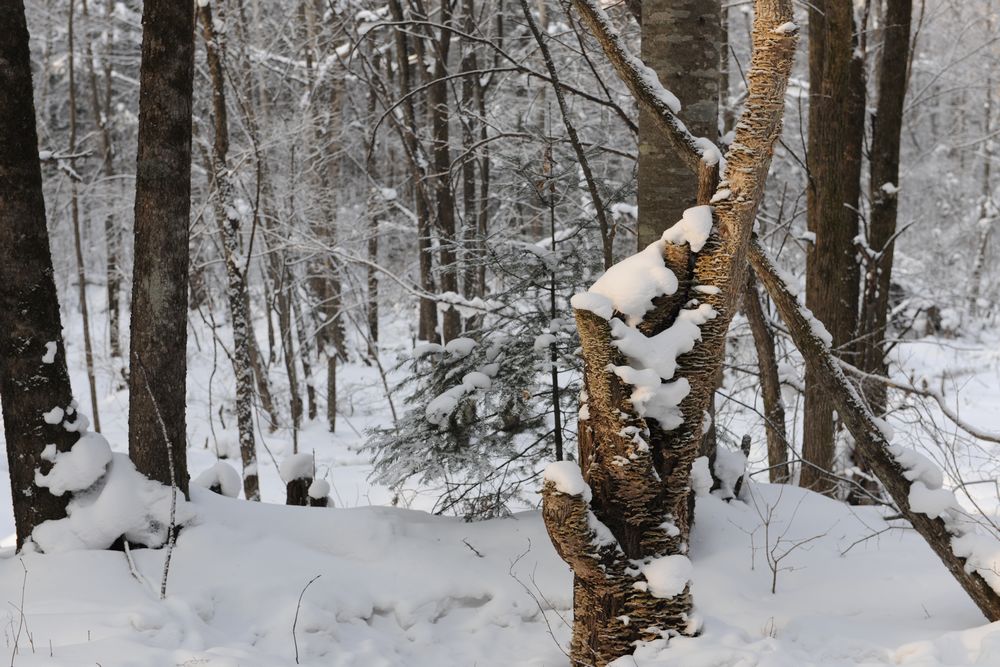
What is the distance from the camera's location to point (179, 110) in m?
4.11

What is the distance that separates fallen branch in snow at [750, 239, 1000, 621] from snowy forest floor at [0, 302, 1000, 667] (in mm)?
344

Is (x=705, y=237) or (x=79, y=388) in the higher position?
(x=705, y=237)

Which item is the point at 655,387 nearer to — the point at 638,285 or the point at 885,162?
the point at 638,285

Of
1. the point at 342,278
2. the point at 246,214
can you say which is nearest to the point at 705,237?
the point at 246,214

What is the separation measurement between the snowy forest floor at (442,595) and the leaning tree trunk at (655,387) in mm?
307

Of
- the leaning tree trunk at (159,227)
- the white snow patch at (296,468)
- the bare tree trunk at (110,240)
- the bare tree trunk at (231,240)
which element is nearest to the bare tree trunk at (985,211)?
the bare tree trunk at (231,240)

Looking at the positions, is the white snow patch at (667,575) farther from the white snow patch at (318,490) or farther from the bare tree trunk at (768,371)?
the bare tree trunk at (768,371)

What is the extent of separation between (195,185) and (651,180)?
13139mm

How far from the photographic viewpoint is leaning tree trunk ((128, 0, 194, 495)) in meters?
4.03

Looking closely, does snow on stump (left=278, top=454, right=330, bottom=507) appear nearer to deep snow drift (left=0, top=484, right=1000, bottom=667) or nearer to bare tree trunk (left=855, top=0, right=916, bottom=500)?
deep snow drift (left=0, top=484, right=1000, bottom=667)

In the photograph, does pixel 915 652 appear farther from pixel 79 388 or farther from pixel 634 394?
pixel 79 388

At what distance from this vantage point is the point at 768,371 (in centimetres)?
Answer: 651

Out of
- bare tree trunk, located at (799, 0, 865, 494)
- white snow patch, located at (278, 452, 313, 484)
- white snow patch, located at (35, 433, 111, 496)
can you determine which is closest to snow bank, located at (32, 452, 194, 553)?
white snow patch, located at (35, 433, 111, 496)

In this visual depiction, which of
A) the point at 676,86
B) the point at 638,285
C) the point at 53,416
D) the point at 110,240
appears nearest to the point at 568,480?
the point at 638,285
